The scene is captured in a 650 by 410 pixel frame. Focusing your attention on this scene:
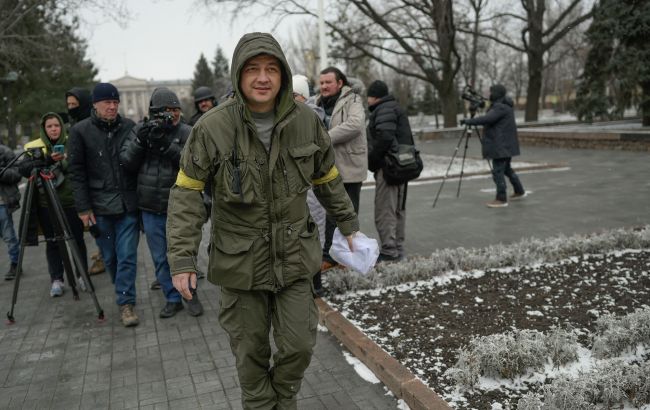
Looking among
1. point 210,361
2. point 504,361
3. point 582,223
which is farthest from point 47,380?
point 582,223

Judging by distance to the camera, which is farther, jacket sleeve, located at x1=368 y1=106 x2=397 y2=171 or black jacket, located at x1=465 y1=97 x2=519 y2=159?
black jacket, located at x1=465 y1=97 x2=519 y2=159

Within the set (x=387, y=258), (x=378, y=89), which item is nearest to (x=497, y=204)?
(x=387, y=258)

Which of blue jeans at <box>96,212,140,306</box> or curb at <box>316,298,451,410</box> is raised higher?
blue jeans at <box>96,212,140,306</box>

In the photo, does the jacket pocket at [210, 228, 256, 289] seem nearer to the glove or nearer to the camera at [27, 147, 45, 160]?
the glove

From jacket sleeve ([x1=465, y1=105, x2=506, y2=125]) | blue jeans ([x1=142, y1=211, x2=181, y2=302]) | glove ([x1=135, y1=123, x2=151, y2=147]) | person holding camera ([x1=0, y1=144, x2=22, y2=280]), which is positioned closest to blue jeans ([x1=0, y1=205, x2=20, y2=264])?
person holding camera ([x1=0, y1=144, x2=22, y2=280])

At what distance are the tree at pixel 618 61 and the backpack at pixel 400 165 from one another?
1778cm

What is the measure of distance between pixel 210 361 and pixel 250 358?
1.30m

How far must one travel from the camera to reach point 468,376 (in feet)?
10.7

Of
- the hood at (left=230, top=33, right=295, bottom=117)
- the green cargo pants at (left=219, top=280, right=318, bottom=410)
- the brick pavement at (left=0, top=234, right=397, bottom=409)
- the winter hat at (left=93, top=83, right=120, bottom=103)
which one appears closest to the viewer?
the hood at (left=230, top=33, right=295, bottom=117)

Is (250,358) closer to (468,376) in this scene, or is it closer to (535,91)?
(468,376)

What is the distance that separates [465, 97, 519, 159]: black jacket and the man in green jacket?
6.84m

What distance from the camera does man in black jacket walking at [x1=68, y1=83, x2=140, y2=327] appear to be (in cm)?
481

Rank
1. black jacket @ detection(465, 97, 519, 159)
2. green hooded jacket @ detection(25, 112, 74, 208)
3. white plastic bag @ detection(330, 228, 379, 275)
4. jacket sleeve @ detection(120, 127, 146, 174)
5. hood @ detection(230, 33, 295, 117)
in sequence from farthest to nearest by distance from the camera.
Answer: black jacket @ detection(465, 97, 519, 159) < green hooded jacket @ detection(25, 112, 74, 208) < jacket sleeve @ detection(120, 127, 146, 174) < white plastic bag @ detection(330, 228, 379, 275) < hood @ detection(230, 33, 295, 117)

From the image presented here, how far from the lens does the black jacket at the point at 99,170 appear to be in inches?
190
